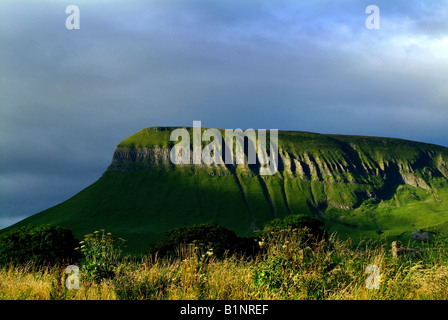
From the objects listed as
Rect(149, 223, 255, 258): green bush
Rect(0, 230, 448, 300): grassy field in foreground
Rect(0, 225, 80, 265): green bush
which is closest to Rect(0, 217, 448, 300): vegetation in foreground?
Rect(0, 230, 448, 300): grassy field in foreground

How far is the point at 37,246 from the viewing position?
40.5m

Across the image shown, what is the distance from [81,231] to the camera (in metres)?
171

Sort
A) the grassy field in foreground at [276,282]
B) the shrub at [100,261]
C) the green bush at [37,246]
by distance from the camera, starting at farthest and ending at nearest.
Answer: the green bush at [37,246], the shrub at [100,261], the grassy field in foreground at [276,282]

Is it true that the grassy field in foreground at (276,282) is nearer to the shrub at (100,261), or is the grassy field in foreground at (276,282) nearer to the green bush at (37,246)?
the shrub at (100,261)

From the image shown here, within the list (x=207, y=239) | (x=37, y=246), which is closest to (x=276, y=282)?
(x=207, y=239)

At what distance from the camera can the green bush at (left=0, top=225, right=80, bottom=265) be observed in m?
39.7

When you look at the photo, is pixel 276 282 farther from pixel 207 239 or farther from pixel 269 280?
pixel 207 239

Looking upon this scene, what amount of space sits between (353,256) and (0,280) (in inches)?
457

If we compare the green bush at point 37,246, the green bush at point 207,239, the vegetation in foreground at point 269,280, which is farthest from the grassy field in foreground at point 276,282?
the green bush at point 207,239

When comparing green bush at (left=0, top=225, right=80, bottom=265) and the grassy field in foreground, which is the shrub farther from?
green bush at (left=0, top=225, right=80, bottom=265)

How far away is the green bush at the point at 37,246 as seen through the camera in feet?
130

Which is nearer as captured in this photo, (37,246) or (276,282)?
(276,282)
